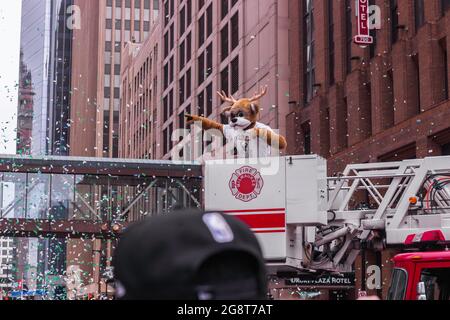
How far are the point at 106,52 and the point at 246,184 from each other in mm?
122843

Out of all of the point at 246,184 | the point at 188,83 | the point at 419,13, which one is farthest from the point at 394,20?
the point at 188,83

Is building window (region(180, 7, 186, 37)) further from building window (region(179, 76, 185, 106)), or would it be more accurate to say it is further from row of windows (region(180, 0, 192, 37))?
building window (region(179, 76, 185, 106))

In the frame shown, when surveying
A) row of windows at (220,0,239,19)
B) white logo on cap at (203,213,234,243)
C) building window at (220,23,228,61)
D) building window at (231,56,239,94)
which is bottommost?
white logo on cap at (203,213,234,243)

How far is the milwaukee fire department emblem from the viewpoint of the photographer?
34.1ft

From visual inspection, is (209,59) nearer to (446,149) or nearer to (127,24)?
(446,149)

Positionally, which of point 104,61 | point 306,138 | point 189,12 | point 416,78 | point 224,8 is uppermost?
point 104,61

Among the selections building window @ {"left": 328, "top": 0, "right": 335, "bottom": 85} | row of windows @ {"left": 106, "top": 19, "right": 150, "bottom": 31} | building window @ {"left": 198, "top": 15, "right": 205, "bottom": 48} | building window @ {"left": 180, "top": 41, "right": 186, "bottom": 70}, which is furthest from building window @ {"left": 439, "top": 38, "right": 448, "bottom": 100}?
row of windows @ {"left": 106, "top": 19, "right": 150, "bottom": 31}

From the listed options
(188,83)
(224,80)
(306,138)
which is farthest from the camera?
(188,83)

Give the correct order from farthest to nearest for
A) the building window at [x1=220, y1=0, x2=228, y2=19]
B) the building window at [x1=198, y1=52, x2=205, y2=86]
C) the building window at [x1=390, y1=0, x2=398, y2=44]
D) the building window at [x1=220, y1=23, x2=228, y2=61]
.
Answer: the building window at [x1=198, y1=52, x2=205, y2=86] < the building window at [x1=220, y1=0, x2=228, y2=19] < the building window at [x1=220, y1=23, x2=228, y2=61] < the building window at [x1=390, y1=0, x2=398, y2=44]

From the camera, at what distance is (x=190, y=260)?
199cm

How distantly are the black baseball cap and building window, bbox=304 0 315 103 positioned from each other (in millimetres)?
38169

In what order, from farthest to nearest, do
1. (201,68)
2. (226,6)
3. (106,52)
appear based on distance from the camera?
(106,52)
(201,68)
(226,6)

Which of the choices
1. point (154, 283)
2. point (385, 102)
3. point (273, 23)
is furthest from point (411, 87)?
point (154, 283)
